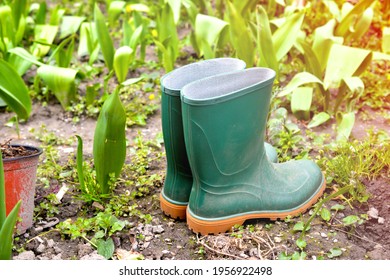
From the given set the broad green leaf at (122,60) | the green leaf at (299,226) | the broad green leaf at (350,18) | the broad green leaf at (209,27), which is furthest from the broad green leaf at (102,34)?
the green leaf at (299,226)

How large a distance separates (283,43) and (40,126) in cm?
126

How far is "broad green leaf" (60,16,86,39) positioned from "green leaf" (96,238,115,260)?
2.01m

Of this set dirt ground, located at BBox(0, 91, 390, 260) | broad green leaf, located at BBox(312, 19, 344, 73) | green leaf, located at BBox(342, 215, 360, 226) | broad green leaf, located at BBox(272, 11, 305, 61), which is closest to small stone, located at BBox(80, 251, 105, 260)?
dirt ground, located at BBox(0, 91, 390, 260)

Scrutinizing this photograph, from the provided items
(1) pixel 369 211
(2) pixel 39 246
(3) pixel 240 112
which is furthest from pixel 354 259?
(2) pixel 39 246

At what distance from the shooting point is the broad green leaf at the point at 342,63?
2914 mm

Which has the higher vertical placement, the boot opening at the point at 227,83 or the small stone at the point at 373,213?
the boot opening at the point at 227,83

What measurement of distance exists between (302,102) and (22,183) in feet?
4.81

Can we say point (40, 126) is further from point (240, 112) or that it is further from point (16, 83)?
point (240, 112)

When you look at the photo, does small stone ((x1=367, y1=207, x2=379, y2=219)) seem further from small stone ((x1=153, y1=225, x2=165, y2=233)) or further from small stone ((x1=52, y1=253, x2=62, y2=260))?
small stone ((x1=52, y1=253, x2=62, y2=260))

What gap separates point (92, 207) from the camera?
229cm

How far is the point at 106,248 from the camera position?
79.4 inches

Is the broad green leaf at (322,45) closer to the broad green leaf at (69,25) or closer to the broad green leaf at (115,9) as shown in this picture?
the broad green leaf at (115,9)

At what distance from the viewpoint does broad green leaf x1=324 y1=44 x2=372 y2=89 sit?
291 cm

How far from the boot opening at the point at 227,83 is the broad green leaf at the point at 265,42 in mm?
820
